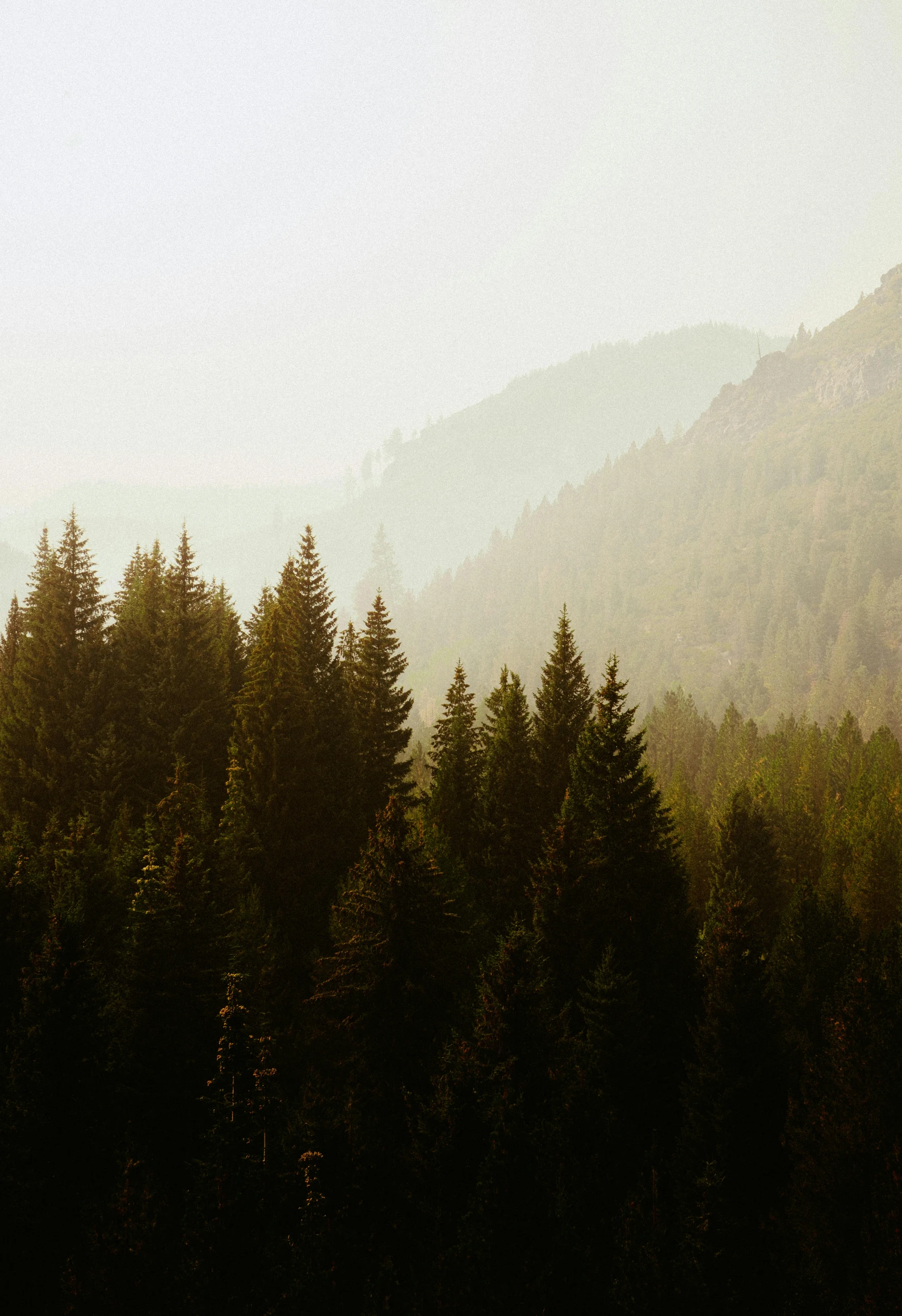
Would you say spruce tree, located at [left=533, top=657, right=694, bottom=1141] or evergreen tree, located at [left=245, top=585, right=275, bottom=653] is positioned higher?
evergreen tree, located at [left=245, top=585, right=275, bottom=653]

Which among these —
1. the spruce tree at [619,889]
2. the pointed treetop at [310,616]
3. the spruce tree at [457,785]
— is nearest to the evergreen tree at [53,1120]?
the spruce tree at [619,889]

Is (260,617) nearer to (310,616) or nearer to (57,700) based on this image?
(310,616)

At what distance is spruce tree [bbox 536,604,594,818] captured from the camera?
123ft

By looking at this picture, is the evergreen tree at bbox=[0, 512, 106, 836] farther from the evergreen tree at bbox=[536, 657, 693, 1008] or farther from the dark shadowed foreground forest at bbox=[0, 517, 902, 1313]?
the evergreen tree at bbox=[536, 657, 693, 1008]

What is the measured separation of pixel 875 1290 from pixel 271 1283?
1373 centimetres

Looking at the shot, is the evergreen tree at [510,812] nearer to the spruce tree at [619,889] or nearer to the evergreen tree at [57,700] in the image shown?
the spruce tree at [619,889]

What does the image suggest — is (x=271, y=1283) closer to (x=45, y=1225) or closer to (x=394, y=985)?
(x=45, y=1225)

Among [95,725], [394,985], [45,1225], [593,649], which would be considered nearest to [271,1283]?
[45,1225]

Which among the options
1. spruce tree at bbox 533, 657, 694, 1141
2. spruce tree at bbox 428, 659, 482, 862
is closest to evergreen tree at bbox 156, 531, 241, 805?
spruce tree at bbox 428, 659, 482, 862

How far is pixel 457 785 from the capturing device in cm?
3947

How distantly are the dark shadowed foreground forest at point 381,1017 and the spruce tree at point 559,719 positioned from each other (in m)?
0.15

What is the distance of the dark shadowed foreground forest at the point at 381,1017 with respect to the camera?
18.3 metres

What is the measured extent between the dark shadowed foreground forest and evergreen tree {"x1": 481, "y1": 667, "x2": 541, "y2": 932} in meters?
0.18

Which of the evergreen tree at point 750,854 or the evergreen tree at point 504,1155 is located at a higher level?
the evergreen tree at point 750,854
